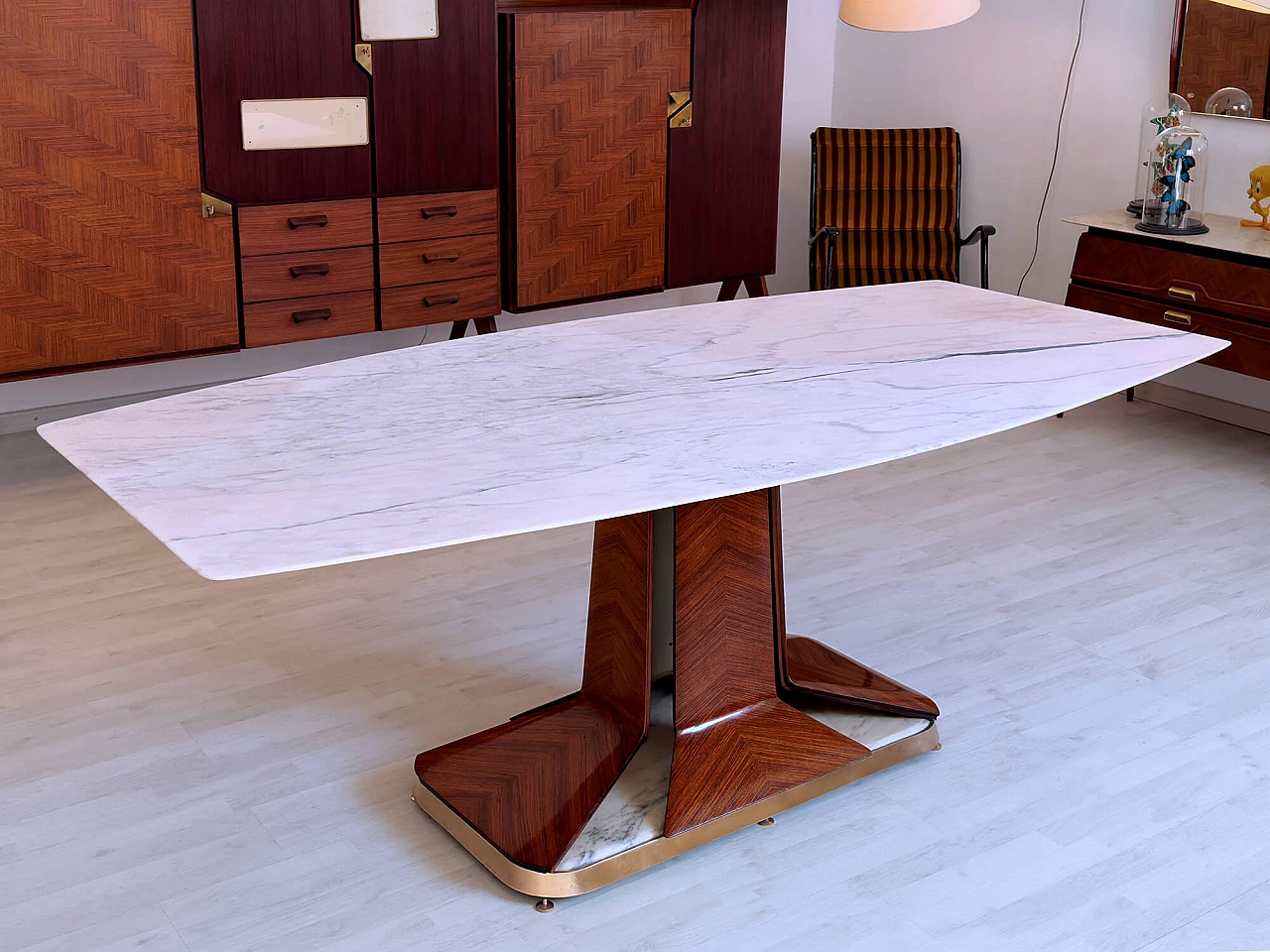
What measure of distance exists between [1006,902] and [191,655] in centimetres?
175

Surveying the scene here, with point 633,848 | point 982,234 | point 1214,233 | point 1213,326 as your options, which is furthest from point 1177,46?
point 633,848

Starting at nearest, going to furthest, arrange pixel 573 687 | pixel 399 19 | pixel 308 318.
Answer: pixel 573 687, pixel 399 19, pixel 308 318

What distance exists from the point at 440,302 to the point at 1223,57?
269 cm

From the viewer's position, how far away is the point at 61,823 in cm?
229

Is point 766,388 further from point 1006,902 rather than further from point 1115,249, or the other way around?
point 1115,249

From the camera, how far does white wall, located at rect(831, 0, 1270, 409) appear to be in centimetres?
458

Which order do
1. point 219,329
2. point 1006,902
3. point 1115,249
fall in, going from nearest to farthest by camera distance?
1. point 1006,902
2. point 219,329
3. point 1115,249

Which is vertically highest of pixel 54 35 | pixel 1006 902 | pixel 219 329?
pixel 54 35

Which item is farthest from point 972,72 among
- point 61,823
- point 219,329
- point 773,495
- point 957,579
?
point 61,823

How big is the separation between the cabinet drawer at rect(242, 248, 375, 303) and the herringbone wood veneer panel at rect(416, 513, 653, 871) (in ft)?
6.46

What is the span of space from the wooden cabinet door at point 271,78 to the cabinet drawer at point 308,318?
0.31 m

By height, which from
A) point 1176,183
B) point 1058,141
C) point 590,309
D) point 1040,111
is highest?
point 1040,111

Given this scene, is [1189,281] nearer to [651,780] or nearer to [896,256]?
[896,256]

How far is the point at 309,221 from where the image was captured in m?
3.92
